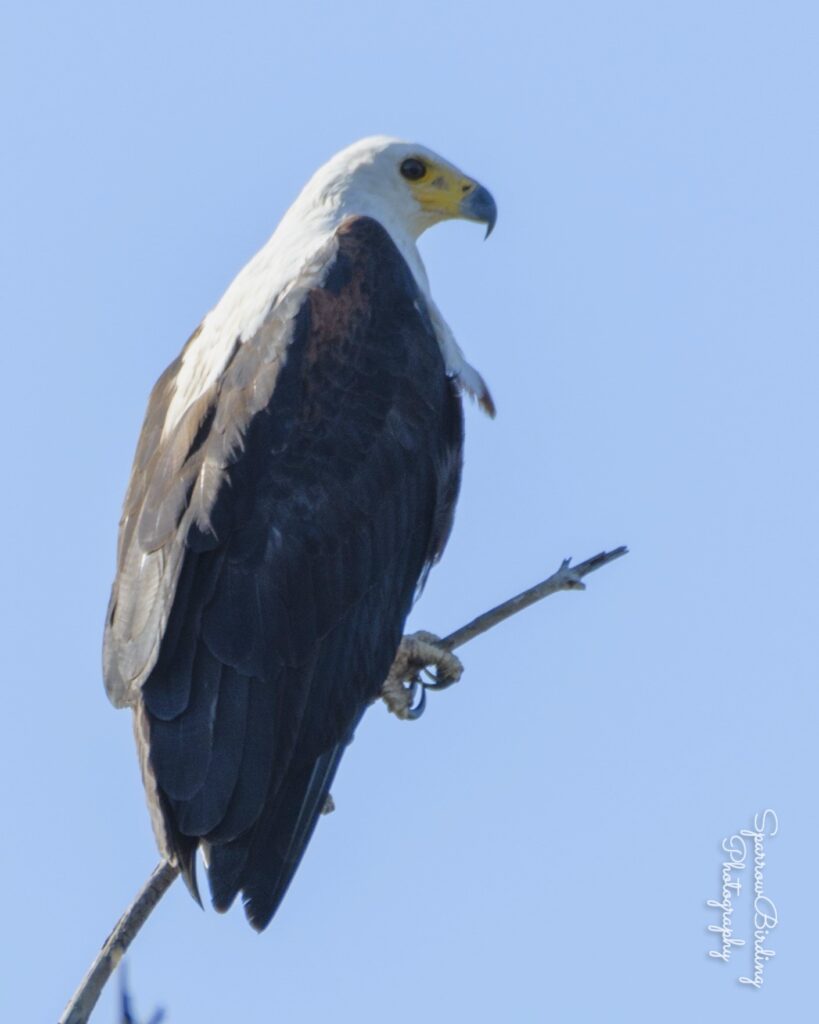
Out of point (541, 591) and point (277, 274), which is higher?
point (277, 274)

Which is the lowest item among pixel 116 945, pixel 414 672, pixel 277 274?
pixel 116 945

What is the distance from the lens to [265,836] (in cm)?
782

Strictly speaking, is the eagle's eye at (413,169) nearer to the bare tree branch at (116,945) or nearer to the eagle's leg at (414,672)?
the eagle's leg at (414,672)

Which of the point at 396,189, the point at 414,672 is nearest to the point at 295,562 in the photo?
the point at 414,672

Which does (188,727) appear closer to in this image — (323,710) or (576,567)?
(323,710)

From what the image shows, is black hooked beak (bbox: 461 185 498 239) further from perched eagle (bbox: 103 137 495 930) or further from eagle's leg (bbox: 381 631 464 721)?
eagle's leg (bbox: 381 631 464 721)

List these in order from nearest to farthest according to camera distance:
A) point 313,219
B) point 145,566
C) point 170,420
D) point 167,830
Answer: point 167,830 → point 145,566 → point 170,420 → point 313,219

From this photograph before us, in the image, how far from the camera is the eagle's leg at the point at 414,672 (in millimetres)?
8852

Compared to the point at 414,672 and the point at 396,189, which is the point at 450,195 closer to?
the point at 396,189

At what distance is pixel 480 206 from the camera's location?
1003 cm

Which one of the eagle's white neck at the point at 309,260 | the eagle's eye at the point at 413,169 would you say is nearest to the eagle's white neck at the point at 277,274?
the eagle's white neck at the point at 309,260

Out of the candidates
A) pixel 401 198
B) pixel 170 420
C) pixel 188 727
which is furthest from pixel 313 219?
pixel 188 727

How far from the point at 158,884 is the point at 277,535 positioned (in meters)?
1.35

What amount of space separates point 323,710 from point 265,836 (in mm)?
561
